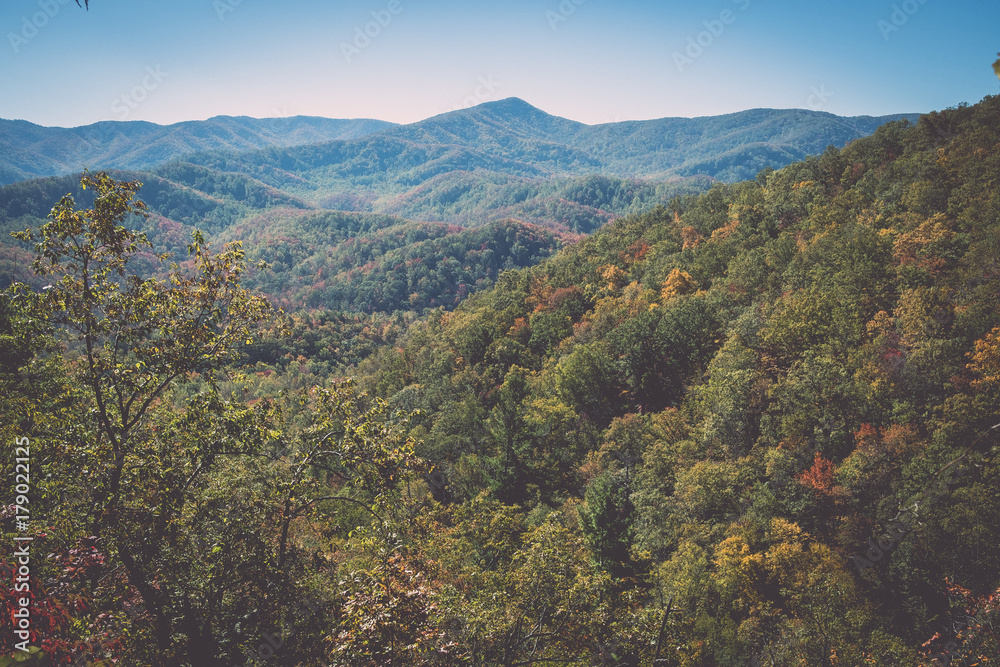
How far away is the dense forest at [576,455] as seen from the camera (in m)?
8.12

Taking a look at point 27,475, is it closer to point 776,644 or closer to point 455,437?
point 776,644

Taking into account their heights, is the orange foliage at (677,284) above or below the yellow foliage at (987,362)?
above

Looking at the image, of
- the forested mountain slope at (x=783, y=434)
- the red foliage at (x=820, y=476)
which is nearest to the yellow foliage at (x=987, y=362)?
the forested mountain slope at (x=783, y=434)

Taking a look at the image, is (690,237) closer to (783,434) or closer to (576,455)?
(576,455)

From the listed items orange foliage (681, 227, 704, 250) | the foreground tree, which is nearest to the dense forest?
the foreground tree

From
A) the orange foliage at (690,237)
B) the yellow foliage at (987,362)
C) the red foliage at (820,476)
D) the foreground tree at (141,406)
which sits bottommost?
the red foliage at (820,476)

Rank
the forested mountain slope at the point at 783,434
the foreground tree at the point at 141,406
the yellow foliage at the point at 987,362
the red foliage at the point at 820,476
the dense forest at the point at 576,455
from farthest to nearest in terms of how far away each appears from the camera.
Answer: the red foliage at the point at 820,476
the yellow foliage at the point at 987,362
the forested mountain slope at the point at 783,434
the dense forest at the point at 576,455
the foreground tree at the point at 141,406

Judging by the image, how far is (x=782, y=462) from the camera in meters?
36.1

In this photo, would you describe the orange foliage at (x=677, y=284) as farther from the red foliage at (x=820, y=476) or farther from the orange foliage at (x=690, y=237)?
the red foliage at (x=820, y=476)

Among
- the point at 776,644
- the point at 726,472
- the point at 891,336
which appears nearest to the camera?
the point at 776,644

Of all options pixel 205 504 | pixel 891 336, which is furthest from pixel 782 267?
pixel 205 504

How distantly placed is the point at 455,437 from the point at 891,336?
42.7m

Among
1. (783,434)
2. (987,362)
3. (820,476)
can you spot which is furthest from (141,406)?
(987,362)

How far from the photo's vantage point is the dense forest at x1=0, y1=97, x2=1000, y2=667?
26.7 feet
